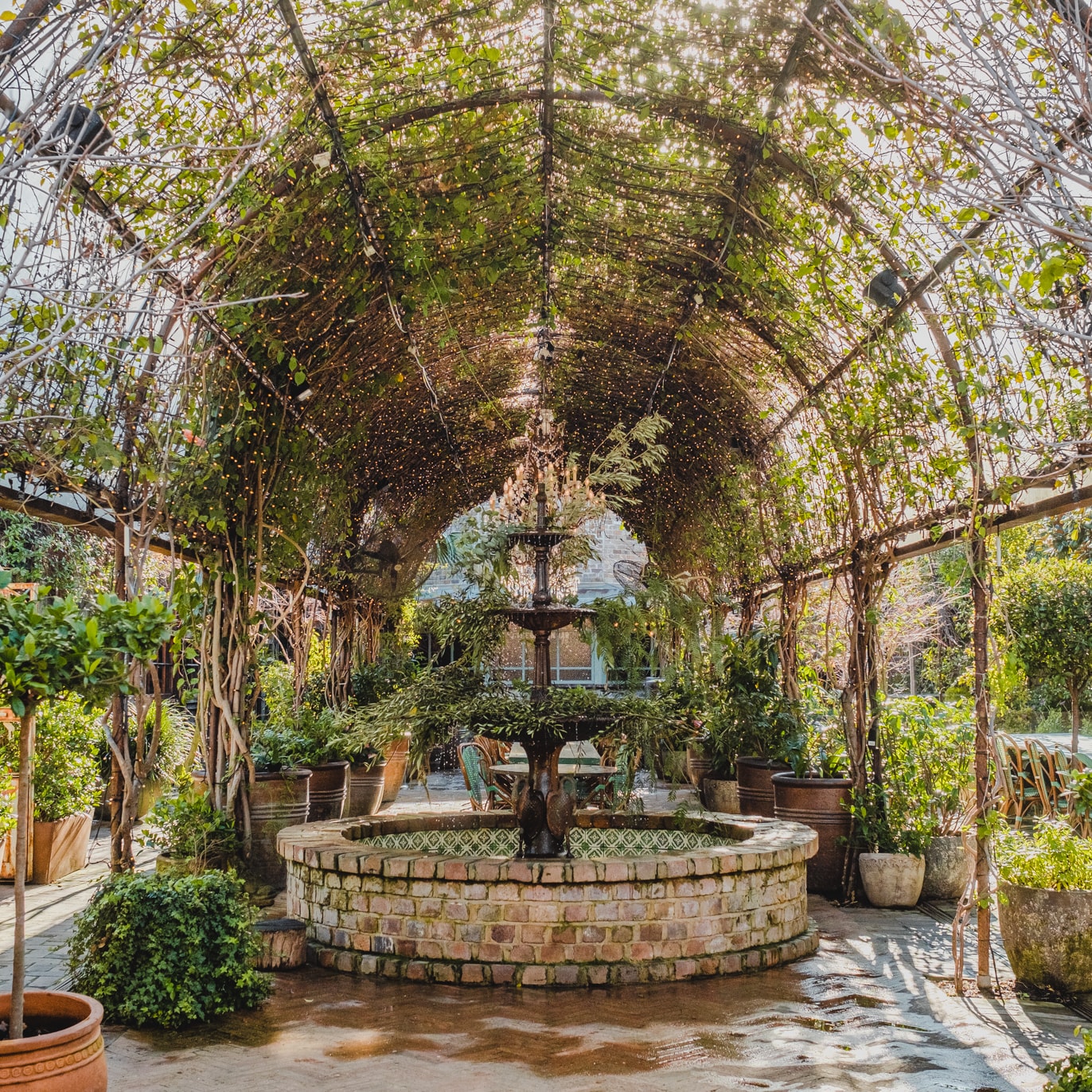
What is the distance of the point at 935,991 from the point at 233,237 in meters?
4.95

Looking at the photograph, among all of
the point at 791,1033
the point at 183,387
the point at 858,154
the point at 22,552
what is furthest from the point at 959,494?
the point at 22,552

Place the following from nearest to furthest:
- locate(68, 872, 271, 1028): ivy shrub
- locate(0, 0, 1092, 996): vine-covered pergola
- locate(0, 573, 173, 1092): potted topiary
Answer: locate(0, 573, 173, 1092): potted topiary < locate(0, 0, 1092, 996): vine-covered pergola < locate(68, 872, 271, 1028): ivy shrub

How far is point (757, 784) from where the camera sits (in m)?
8.62

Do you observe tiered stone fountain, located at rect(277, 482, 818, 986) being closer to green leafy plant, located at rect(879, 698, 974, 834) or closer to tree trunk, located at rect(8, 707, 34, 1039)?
green leafy plant, located at rect(879, 698, 974, 834)

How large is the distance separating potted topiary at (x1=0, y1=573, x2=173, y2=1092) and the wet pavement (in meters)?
0.69

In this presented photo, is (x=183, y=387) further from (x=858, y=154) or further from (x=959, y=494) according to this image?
(x=959, y=494)

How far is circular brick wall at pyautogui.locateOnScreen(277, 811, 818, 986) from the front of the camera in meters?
5.20

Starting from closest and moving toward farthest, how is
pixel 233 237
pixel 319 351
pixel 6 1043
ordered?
pixel 6 1043 → pixel 233 237 → pixel 319 351

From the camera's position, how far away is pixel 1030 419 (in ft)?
15.6

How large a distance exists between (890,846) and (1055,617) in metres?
4.53

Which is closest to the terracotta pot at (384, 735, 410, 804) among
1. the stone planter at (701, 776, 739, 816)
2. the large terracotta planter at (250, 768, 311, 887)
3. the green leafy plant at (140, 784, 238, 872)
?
the stone planter at (701, 776, 739, 816)

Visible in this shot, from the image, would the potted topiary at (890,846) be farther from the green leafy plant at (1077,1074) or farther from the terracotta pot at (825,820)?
the green leafy plant at (1077,1074)

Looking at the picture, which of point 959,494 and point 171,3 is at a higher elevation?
point 171,3

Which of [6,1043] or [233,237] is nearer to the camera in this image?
[6,1043]
